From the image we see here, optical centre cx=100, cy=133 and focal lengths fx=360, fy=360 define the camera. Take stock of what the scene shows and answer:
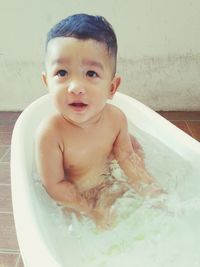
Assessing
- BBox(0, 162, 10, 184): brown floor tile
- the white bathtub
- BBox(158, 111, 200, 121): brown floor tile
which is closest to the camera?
the white bathtub

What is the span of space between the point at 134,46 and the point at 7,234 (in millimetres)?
1177

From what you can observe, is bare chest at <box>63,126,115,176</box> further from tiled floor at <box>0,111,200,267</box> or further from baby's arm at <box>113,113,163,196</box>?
tiled floor at <box>0,111,200,267</box>

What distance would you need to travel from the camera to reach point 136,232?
0.93 metres

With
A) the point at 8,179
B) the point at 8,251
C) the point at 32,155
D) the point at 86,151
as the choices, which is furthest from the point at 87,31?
the point at 8,179

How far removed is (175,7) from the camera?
1799 millimetres

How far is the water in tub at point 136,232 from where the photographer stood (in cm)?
83

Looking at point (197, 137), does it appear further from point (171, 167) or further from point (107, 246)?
point (107, 246)

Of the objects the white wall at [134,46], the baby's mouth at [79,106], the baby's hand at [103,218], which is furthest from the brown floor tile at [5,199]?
the white wall at [134,46]

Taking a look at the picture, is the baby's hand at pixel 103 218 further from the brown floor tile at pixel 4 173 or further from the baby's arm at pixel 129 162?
the brown floor tile at pixel 4 173

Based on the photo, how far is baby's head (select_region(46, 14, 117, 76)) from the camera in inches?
34.0

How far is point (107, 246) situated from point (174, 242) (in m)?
0.17

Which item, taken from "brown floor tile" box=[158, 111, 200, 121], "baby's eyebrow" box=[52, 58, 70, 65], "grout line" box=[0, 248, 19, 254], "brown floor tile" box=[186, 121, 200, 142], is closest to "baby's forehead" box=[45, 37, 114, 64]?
"baby's eyebrow" box=[52, 58, 70, 65]

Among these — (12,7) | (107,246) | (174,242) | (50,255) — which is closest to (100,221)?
(107,246)

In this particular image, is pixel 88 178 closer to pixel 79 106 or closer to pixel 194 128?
pixel 79 106
